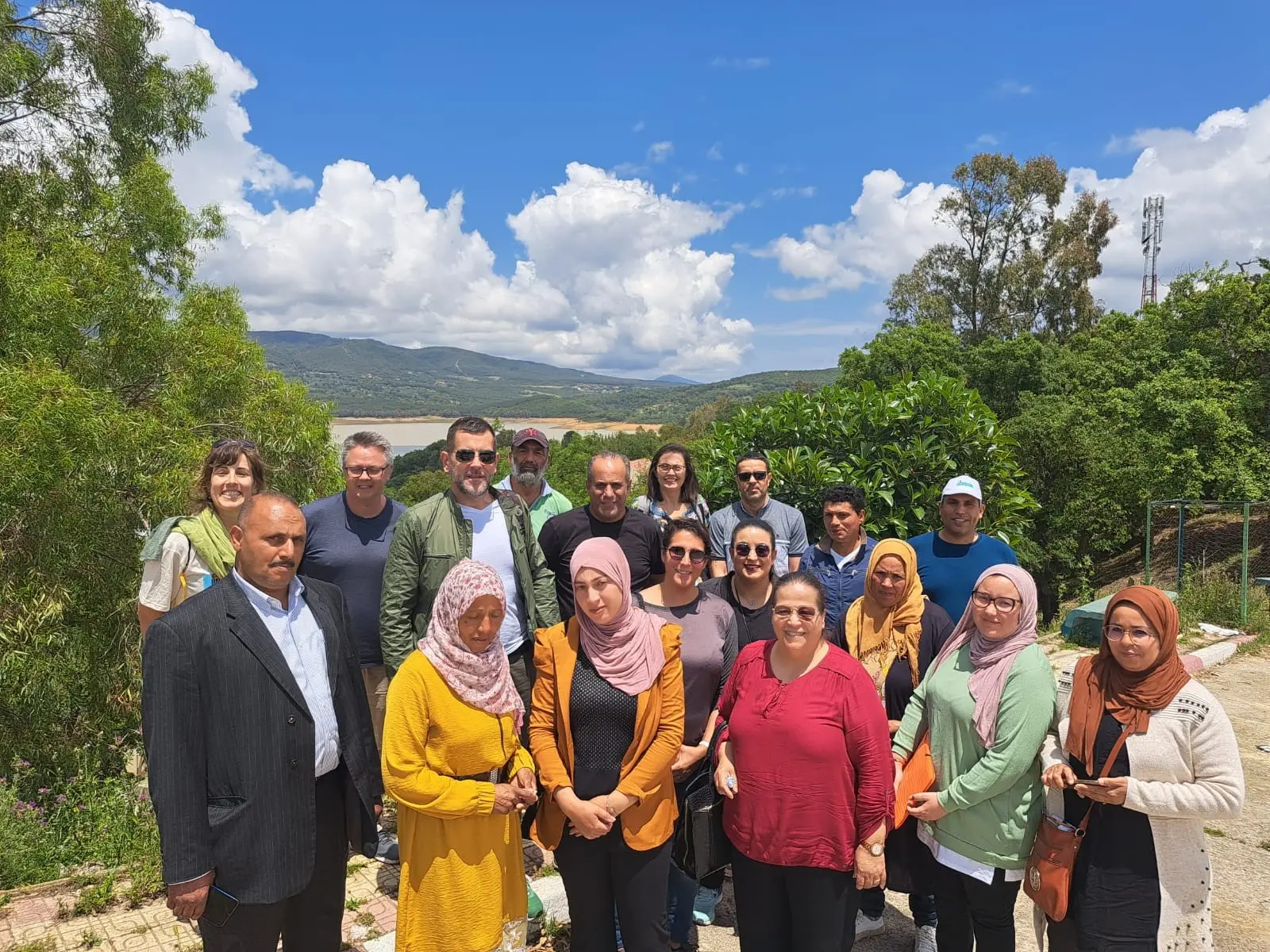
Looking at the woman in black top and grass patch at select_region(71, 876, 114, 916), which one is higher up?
the woman in black top

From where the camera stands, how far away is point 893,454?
5.95 m

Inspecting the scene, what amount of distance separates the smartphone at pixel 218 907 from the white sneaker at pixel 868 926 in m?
2.52

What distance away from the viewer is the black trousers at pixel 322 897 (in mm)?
2332

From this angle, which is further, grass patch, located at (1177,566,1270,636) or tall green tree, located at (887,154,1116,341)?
tall green tree, located at (887,154,1116,341)

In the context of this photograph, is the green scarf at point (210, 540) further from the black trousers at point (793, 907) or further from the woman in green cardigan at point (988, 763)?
the woman in green cardigan at point (988, 763)

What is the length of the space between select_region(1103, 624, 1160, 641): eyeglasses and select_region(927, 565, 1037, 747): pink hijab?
223 millimetres

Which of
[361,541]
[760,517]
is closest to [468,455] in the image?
[361,541]

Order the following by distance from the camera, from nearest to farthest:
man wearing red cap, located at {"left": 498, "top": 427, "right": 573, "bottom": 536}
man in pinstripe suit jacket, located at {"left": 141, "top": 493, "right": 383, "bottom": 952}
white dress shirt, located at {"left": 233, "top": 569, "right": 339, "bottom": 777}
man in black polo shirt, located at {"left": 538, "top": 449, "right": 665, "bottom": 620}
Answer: man in pinstripe suit jacket, located at {"left": 141, "top": 493, "right": 383, "bottom": 952}, white dress shirt, located at {"left": 233, "top": 569, "right": 339, "bottom": 777}, man in black polo shirt, located at {"left": 538, "top": 449, "right": 665, "bottom": 620}, man wearing red cap, located at {"left": 498, "top": 427, "right": 573, "bottom": 536}

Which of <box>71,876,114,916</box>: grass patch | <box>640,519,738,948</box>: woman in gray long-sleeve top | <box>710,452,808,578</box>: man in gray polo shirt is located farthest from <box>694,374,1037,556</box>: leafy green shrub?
<box>71,876,114,916</box>: grass patch

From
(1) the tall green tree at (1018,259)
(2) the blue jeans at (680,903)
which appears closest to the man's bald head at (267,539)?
(2) the blue jeans at (680,903)

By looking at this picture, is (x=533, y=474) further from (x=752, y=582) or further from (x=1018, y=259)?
(x=1018, y=259)

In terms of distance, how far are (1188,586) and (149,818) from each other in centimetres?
1198

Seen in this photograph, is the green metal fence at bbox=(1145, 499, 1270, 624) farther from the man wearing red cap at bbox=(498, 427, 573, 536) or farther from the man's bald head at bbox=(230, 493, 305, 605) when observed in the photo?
the man's bald head at bbox=(230, 493, 305, 605)

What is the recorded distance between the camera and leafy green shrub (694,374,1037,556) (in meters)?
5.82
